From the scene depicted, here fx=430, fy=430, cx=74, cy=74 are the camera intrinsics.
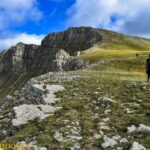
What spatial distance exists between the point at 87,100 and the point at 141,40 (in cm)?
14884

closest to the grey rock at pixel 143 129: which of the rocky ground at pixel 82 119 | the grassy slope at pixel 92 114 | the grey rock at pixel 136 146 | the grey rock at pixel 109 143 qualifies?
the rocky ground at pixel 82 119

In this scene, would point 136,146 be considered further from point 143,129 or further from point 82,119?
point 82,119

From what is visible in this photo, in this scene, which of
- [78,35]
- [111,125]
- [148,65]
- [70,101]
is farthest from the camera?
[78,35]

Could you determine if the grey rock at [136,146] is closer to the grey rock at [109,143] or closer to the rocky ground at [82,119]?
the rocky ground at [82,119]

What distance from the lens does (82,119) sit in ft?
72.4

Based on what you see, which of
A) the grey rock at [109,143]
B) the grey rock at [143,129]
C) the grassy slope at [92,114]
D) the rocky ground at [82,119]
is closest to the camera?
the grey rock at [109,143]

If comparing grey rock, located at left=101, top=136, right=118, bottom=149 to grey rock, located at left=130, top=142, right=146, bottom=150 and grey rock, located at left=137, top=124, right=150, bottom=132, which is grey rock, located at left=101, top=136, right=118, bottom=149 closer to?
grey rock, located at left=130, top=142, right=146, bottom=150

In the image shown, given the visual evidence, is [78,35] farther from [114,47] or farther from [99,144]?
[99,144]

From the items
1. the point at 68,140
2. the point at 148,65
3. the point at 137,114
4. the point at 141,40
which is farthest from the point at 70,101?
the point at 141,40

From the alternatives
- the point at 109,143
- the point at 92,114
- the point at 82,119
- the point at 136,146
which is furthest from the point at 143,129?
the point at 92,114

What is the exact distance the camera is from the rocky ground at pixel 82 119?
750 inches

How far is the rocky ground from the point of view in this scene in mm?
19047

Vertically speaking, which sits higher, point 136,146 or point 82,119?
point 82,119

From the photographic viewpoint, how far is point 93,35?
183 m
